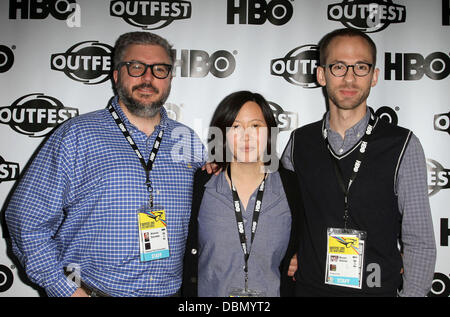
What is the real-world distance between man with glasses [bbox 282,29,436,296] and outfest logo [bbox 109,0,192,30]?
1.46 m

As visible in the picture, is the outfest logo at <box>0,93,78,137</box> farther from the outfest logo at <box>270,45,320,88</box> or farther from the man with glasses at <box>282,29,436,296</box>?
the man with glasses at <box>282,29,436,296</box>

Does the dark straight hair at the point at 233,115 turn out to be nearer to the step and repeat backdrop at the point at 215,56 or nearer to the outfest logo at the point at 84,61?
the step and repeat backdrop at the point at 215,56

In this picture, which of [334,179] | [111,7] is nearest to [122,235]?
[334,179]

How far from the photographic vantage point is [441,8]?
2.71 meters

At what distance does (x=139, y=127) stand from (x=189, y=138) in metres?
0.38

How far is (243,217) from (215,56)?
1.60m

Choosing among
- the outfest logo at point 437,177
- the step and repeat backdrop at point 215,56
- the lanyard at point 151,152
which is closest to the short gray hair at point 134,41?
the lanyard at point 151,152

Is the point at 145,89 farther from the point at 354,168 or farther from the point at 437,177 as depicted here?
the point at 437,177

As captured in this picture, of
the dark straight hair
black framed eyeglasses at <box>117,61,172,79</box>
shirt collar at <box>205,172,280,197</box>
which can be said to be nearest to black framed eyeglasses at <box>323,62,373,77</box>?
the dark straight hair

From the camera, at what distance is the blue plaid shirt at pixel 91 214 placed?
5.22ft

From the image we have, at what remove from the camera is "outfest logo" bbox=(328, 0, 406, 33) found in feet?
8.88

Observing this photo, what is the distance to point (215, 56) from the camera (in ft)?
8.96

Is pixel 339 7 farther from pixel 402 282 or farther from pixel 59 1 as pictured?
pixel 59 1

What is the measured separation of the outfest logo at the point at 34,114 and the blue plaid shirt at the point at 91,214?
1.18m
